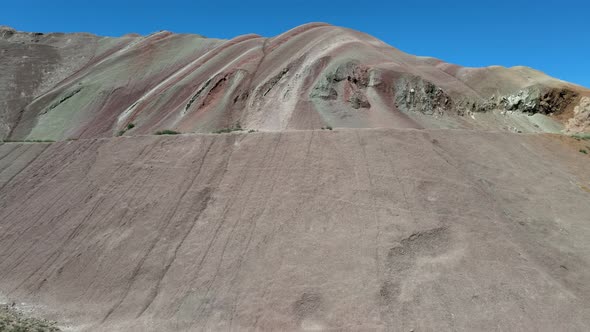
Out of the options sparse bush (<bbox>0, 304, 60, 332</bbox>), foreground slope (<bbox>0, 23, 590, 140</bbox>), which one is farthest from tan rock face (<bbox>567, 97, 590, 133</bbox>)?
sparse bush (<bbox>0, 304, 60, 332</bbox>)

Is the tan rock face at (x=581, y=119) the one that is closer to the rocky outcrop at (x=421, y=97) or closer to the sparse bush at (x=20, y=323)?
the rocky outcrop at (x=421, y=97)

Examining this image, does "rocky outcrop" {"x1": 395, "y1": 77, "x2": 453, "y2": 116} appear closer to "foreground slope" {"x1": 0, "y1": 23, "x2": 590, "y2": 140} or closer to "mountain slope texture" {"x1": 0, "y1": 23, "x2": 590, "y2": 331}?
"foreground slope" {"x1": 0, "y1": 23, "x2": 590, "y2": 140}

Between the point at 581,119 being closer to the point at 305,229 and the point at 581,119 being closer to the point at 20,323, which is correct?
the point at 305,229

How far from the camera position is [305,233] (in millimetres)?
13078

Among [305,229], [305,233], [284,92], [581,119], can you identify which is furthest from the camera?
[284,92]

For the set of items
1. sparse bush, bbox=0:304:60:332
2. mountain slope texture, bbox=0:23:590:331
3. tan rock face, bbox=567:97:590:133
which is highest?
tan rock face, bbox=567:97:590:133

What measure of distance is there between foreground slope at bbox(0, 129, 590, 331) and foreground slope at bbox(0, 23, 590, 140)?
7.52 metres

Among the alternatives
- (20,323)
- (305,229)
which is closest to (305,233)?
(305,229)

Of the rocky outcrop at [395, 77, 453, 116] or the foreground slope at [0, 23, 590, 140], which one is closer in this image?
the foreground slope at [0, 23, 590, 140]

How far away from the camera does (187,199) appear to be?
15109 mm

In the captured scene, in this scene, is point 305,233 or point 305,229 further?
point 305,229

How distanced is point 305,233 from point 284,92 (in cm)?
1596

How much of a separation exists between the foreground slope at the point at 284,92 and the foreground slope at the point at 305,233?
7.52 metres

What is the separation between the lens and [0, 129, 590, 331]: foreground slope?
11180 millimetres
